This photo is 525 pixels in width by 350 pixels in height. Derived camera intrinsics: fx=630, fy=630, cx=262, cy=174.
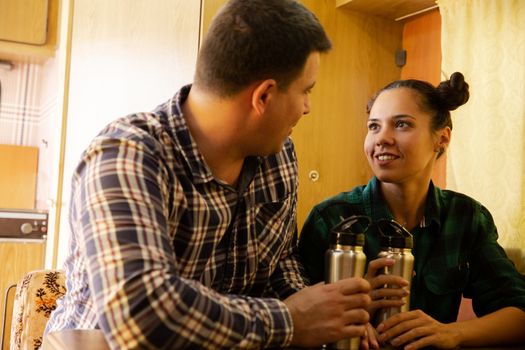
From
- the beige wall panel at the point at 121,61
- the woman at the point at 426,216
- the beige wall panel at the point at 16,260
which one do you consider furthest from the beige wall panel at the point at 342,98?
the beige wall panel at the point at 16,260

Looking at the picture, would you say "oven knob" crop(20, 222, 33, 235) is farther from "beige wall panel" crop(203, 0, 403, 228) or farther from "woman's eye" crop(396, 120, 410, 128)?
"woman's eye" crop(396, 120, 410, 128)

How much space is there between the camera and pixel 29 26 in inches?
134

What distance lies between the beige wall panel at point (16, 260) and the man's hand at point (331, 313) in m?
2.54

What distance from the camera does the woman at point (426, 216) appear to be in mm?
1390

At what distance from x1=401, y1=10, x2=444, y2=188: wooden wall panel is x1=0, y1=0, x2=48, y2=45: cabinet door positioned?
194 centimetres

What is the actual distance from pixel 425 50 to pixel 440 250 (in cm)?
144

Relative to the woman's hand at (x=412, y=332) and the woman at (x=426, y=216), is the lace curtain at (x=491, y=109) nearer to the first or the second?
the woman at (x=426, y=216)

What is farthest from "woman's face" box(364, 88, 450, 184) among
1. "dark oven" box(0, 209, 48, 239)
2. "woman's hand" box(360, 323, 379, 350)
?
"dark oven" box(0, 209, 48, 239)

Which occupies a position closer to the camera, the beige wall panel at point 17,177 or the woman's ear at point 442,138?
the woman's ear at point 442,138

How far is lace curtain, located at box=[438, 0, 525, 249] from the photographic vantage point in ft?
6.44

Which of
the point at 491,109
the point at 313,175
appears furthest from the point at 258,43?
the point at 313,175

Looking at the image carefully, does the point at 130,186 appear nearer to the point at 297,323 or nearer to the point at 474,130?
the point at 297,323

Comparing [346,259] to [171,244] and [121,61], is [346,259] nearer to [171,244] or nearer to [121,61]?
[171,244]

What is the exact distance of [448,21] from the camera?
89.5 inches
